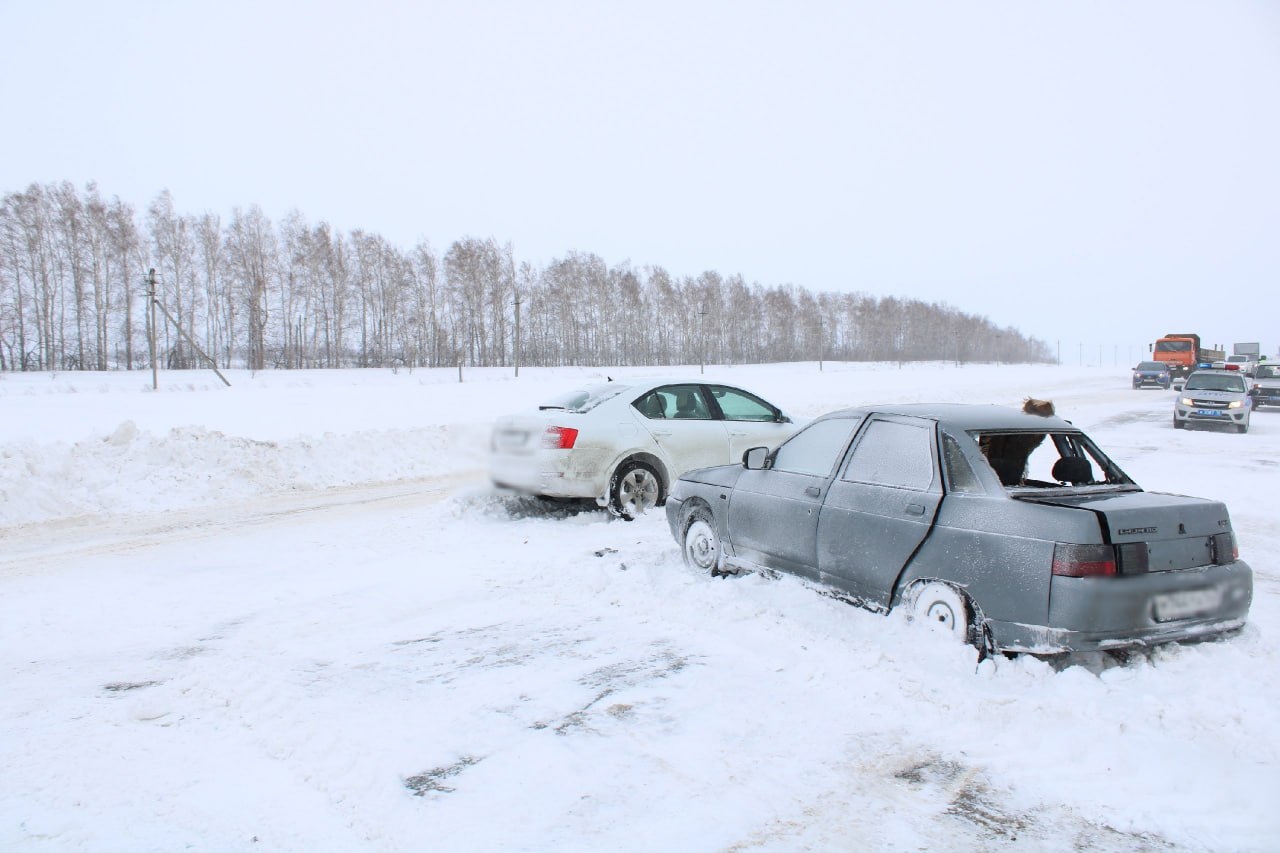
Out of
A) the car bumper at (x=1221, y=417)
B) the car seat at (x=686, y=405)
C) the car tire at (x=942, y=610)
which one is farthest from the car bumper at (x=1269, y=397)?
the car tire at (x=942, y=610)

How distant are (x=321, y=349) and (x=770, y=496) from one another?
67129mm

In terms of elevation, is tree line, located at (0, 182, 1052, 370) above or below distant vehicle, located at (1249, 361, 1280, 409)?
above

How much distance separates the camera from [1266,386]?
26641mm

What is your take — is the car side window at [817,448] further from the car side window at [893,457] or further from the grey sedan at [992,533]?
the car side window at [893,457]

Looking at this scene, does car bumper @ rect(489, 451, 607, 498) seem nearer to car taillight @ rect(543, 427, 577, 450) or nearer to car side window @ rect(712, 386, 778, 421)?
car taillight @ rect(543, 427, 577, 450)

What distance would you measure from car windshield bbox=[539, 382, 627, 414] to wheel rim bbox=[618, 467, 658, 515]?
0.90 meters

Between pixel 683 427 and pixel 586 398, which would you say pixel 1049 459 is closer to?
pixel 683 427

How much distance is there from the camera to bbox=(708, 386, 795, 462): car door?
902 cm

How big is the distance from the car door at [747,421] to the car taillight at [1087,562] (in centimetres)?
539

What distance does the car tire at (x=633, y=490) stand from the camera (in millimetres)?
8398

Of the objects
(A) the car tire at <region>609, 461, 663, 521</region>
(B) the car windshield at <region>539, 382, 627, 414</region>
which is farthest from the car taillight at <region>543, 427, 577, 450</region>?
(A) the car tire at <region>609, 461, 663, 521</region>

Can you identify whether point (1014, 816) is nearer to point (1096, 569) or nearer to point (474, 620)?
point (1096, 569)

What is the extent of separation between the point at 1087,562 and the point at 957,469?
88 cm

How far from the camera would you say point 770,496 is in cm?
548
